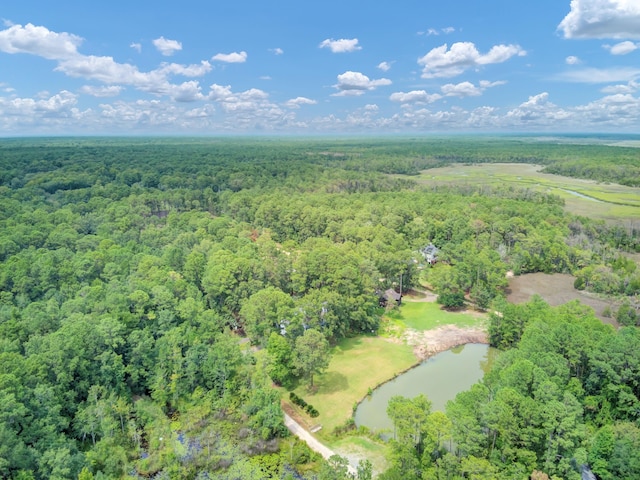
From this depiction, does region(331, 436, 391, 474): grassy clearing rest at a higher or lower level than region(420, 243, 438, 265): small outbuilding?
lower

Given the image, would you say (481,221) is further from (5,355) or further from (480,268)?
(5,355)

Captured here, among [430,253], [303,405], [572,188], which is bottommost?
[303,405]

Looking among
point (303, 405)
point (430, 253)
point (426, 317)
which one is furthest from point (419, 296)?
point (303, 405)

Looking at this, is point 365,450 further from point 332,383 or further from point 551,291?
point 551,291

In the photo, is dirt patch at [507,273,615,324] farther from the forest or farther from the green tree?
the green tree

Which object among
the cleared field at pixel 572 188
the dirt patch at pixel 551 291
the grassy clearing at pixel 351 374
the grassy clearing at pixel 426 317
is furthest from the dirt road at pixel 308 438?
the cleared field at pixel 572 188

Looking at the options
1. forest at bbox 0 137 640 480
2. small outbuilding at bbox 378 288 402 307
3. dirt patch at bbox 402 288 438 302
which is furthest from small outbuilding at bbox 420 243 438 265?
small outbuilding at bbox 378 288 402 307

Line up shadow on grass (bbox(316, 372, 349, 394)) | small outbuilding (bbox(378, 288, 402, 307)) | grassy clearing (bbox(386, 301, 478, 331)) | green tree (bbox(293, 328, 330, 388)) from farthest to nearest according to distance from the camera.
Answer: small outbuilding (bbox(378, 288, 402, 307)) → grassy clearing (bbox(386, 301, 478, 331)) → shadow on grass (bbox(316, 372, 349, 394)) → green tree (bbox(293, 328, 330, 388))
